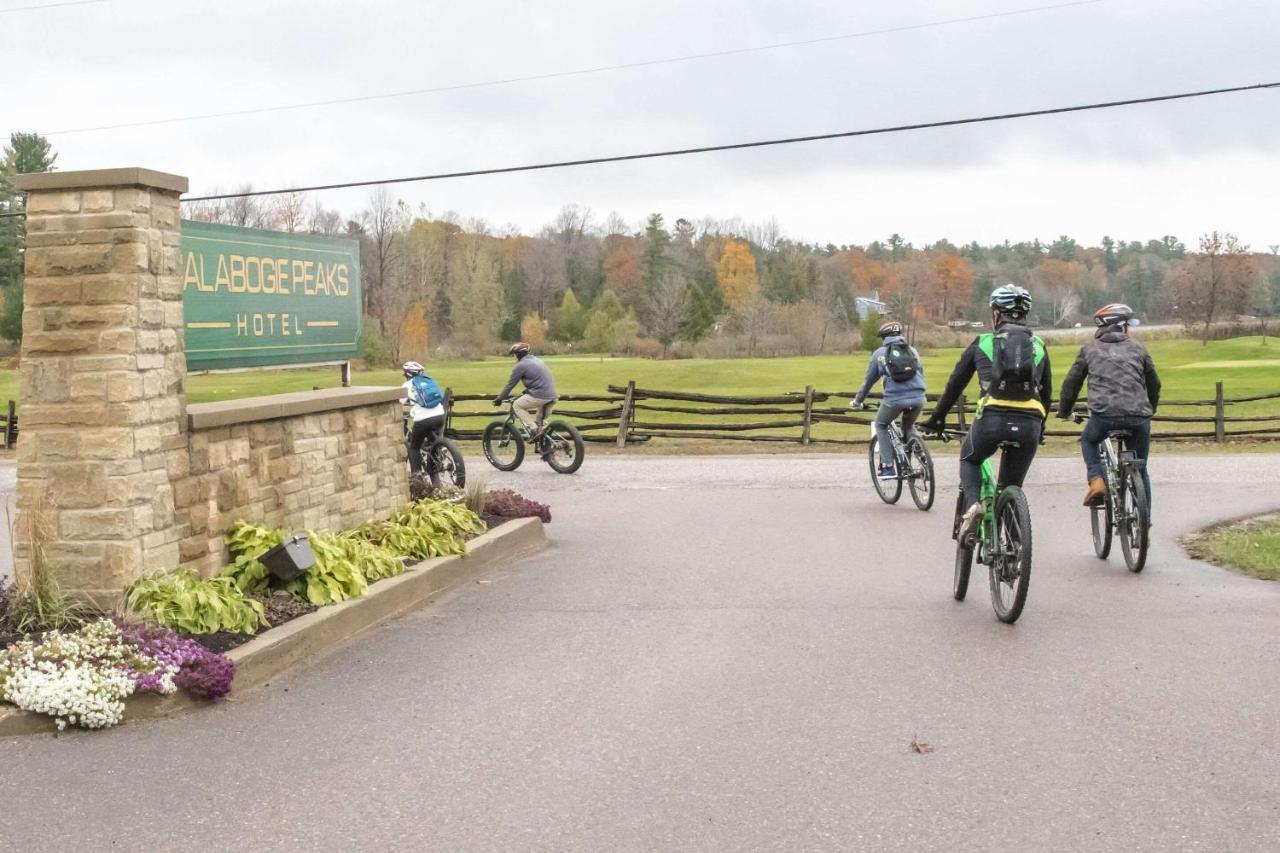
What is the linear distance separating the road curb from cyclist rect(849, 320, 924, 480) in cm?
480

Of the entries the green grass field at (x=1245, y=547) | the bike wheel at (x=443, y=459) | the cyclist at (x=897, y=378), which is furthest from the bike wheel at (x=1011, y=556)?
the bike wheel at (x=443, y=459)

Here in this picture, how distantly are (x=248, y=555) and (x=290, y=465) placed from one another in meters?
1.06

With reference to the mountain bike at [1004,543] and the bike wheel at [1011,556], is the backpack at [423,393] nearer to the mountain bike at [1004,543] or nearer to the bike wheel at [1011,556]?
the mountain bike at [1004,543]

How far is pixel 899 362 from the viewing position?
45.6 feet

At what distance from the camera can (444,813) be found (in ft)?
15.5

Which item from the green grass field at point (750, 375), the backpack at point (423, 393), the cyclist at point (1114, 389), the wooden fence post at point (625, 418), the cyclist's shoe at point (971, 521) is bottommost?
the green grass field at point (750, 375)

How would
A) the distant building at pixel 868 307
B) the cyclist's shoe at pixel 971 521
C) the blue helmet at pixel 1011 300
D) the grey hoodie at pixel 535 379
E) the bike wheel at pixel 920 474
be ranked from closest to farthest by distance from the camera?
the blue helmet at pixel 1011 300 < the cyclist's shoe at pixel 971 521 < the bike wheel at pixel 920 474 < the grey hoodie at pixel 535 379 < the distant building at pixel 868 307

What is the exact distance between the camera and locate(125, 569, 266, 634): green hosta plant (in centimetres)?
694

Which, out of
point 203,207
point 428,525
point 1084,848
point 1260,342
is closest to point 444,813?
point 1084,848

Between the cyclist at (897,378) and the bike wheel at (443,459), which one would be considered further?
the bike wheel at (443,459)

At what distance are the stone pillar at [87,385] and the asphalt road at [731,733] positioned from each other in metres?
1.27

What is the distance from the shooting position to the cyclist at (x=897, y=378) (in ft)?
45.7

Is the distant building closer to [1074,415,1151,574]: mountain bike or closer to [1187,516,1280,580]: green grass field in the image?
[1187,516,1280,580]: green grass field

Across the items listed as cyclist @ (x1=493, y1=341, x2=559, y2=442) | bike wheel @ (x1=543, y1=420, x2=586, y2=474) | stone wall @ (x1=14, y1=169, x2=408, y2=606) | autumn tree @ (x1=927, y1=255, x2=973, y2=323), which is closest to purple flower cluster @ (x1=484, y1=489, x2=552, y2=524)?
stone wall @ (x1=14, y1=169, x2=408, y2=606)
